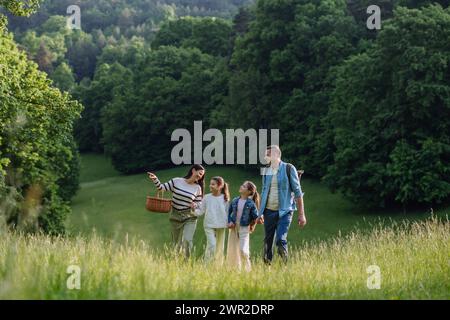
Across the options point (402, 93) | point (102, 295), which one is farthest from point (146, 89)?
point (102, 295)

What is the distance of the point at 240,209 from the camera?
12.8m

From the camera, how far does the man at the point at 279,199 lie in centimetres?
1230

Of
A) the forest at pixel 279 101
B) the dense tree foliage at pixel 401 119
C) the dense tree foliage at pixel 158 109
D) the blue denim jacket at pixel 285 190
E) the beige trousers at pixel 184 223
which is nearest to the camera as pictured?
the blue denim jacket at pixel 285 190

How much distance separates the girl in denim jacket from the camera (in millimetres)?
12641

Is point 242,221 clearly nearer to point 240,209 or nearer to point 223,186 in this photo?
point 240,209

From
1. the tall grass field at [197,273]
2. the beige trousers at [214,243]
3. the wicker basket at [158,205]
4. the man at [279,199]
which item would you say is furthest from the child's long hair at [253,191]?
the wicker basket at [158,205]

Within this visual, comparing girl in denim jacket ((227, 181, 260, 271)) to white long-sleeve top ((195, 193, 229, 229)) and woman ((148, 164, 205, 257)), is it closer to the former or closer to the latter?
white long-sleeve top ((195, 193, 229, 229))

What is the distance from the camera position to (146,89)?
68750mm

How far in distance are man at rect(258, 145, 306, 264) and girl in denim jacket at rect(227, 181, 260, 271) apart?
23cm

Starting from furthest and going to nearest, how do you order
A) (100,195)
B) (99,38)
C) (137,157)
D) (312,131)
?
(99,38) → (137,157) → (100,195) → (312,131)

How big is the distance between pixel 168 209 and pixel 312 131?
3641 cm

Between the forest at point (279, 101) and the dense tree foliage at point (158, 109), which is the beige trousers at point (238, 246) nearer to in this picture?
the forest at point (279, 101)

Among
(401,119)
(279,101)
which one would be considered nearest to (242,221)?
(401,119)
